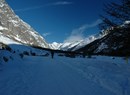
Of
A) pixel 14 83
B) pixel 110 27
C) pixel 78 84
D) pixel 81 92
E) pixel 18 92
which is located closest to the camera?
pixel 18 92

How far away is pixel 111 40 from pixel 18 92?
7329 mm

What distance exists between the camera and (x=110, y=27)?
13.9 metres

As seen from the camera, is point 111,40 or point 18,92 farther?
point 111,40

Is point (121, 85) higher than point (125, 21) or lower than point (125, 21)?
lower

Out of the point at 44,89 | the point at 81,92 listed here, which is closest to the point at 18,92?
the point at 44,89

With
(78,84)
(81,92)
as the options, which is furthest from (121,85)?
(81,92)

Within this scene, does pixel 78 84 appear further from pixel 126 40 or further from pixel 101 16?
pixel 101 16

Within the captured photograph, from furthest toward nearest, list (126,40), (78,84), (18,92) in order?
(126,40) → (78,84) → (18,92)

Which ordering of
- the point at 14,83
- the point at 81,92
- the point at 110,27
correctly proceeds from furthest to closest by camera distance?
the point at 110,27 → the point at 14,83 → the point at 81,92

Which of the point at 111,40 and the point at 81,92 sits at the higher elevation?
the point at 111,40

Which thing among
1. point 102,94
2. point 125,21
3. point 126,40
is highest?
point 125,21

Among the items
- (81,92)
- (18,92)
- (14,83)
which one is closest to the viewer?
(18,92)

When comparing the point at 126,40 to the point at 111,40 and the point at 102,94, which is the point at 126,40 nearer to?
the point at 111,40

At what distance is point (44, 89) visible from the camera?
325 inches
